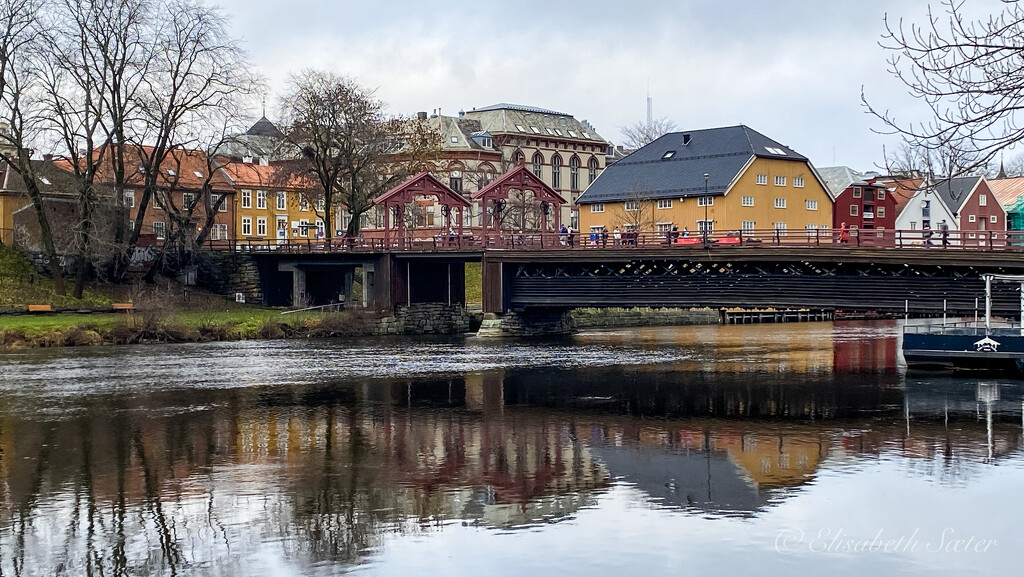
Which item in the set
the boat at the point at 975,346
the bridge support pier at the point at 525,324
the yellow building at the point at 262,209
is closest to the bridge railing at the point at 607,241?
the bridge support pier at the point at 525,324

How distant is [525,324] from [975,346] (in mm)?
29324

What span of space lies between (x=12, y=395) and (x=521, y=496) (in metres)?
21.4

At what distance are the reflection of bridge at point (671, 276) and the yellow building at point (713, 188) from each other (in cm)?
2133

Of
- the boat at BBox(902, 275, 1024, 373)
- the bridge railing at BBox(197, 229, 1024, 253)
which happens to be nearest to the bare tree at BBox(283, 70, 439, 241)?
the bridge railing at BBox(197, 229, 1024, 253)

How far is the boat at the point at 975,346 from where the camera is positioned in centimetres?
3900

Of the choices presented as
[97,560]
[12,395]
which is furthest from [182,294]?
[97,560]

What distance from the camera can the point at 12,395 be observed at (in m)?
35.6

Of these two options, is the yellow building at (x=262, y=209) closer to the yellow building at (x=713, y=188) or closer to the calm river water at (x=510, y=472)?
the yellow building at (x=713, y=188)

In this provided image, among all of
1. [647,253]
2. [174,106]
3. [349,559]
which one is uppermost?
[174,106]

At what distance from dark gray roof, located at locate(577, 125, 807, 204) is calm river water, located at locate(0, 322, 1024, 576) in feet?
142

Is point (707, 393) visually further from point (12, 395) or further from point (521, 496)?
point (12, 395)

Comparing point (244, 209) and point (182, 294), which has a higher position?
point (244, 209)

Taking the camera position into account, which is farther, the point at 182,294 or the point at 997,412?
the point at 182,294

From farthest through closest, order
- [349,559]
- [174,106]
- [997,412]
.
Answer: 1. [174,106]
2. [997,412]
3. [349,559]
